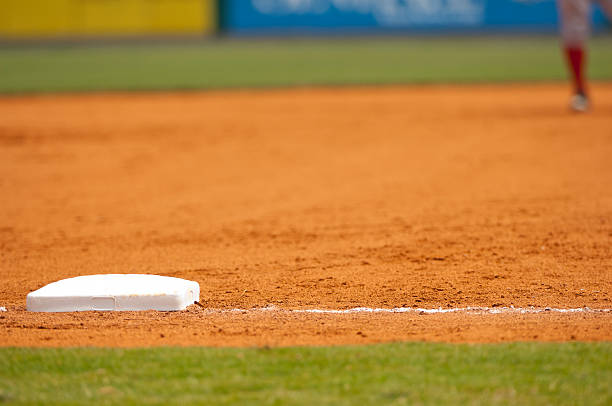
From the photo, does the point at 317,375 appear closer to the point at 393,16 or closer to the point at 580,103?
the point at 580,103

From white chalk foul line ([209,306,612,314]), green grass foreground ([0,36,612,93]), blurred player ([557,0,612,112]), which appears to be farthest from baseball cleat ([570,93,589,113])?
white chalk foul line ([209,306,612,314])

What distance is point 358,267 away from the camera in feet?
13.6

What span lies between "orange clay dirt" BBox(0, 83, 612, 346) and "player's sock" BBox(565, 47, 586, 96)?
12.9 inches

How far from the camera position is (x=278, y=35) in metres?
22.4

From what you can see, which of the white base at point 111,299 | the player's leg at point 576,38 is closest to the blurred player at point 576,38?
the player's leg at point 576,38

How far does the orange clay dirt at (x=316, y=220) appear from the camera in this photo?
331 centimetres

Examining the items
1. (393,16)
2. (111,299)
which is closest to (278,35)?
(393,16)

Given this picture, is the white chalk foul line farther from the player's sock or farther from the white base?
the player's sock

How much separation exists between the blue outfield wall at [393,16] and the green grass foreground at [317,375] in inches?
754

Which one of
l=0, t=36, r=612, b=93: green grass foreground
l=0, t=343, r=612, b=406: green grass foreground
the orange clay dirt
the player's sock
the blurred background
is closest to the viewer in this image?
l=0, t=343, r=612, b=406: green grass foreground

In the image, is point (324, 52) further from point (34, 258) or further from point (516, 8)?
point (34, 258)

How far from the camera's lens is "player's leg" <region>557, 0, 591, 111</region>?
8.84 meters

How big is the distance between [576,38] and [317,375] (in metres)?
7.16

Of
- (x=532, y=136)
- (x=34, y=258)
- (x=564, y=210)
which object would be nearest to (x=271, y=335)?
(x=34, y=258)
